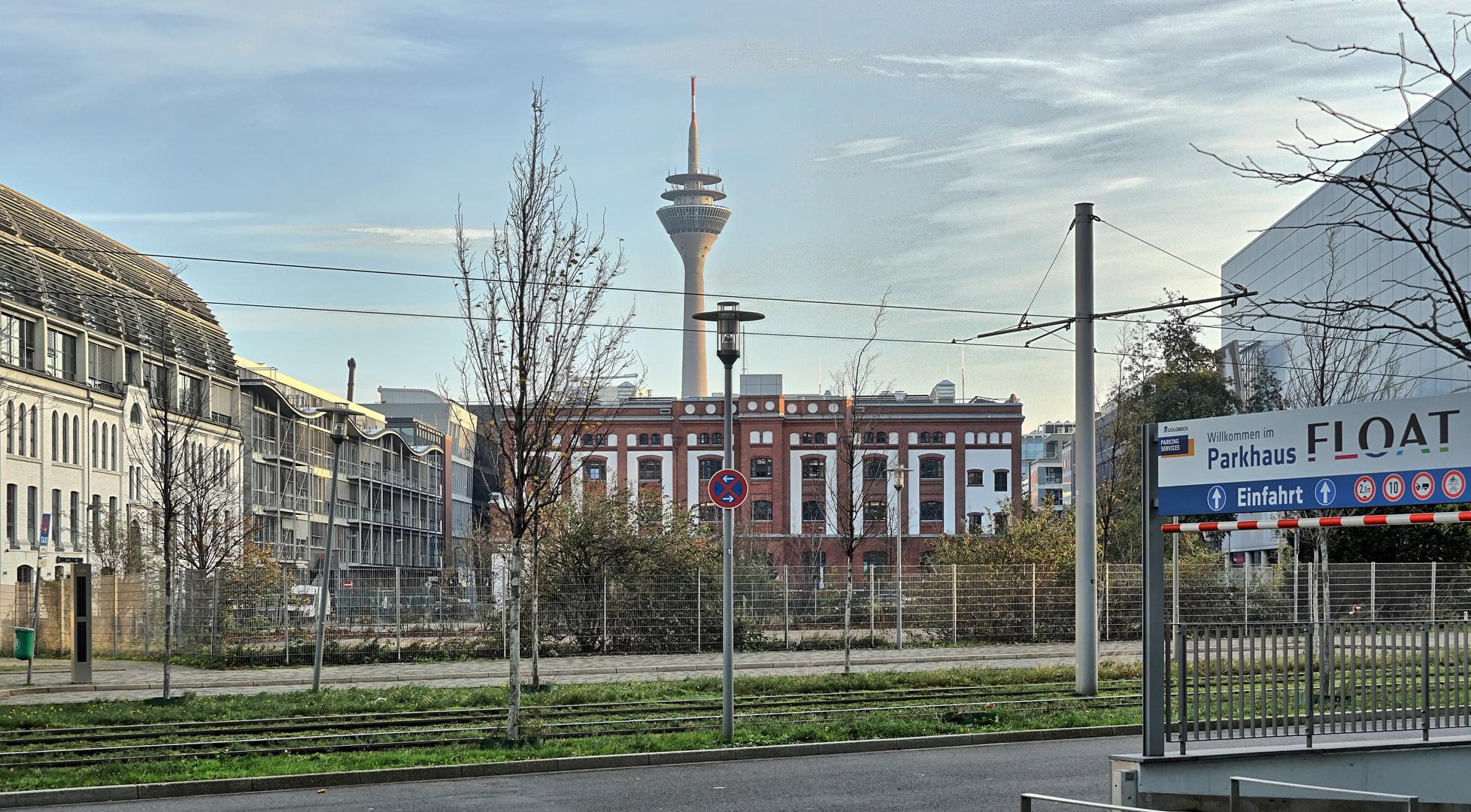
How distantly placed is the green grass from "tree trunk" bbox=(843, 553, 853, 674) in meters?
0.88

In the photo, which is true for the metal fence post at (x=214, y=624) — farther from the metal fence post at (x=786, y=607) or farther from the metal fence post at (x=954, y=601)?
the metal fence post at (x=954, y=601)

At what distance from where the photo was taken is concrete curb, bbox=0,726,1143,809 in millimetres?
12742

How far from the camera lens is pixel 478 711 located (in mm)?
19234

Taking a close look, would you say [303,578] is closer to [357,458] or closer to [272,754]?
[357,458]

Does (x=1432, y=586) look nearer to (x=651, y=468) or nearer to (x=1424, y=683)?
(x=1424, y=683)

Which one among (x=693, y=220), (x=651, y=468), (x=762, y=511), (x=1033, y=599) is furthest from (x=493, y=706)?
(x=693, y=220)

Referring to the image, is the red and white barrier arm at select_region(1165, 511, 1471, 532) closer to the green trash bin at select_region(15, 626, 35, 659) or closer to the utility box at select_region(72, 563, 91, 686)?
the utility box at select_region(72, 563, 91, 686)

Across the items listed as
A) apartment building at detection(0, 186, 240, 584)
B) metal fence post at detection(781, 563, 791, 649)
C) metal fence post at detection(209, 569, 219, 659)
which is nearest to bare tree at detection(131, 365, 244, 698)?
apartment building at detection(0, 186, 240, 584)

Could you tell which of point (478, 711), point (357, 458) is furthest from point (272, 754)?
point (357, 458)

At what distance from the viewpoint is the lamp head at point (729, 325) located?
16.6 meters

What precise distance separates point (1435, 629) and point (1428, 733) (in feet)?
2.48

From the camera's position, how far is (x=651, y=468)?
100 m

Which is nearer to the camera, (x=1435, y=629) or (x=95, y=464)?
(x=1435, y=629)

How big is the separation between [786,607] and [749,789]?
70.9ft
